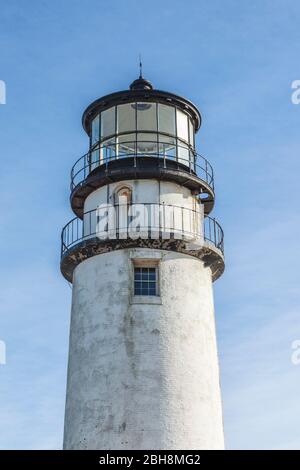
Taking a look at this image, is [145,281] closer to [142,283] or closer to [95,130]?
[142,283]

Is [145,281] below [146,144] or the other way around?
below

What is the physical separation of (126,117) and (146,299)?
6060 mm

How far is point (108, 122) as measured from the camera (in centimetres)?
2473

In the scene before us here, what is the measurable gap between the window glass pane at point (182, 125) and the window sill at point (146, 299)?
5.40 metres

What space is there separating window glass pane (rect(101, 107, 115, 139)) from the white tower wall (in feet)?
13.4

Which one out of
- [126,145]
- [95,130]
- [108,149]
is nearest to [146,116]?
[126,145]

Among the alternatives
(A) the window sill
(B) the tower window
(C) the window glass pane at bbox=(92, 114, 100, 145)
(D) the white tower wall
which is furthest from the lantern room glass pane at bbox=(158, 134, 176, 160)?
(A) the window sill

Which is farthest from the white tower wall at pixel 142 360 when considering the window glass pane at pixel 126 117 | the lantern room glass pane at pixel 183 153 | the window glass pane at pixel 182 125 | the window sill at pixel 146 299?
the window glass pane at pixel 126 117

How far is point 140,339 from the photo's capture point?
2156 centimetres

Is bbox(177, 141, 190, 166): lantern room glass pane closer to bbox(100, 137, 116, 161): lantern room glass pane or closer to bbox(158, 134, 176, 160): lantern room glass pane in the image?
bbox(158, 134, 176, 160): lantern room glass pane

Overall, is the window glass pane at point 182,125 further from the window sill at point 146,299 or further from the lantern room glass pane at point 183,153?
the window sill at point 146,299

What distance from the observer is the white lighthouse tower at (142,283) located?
21.0 metres
